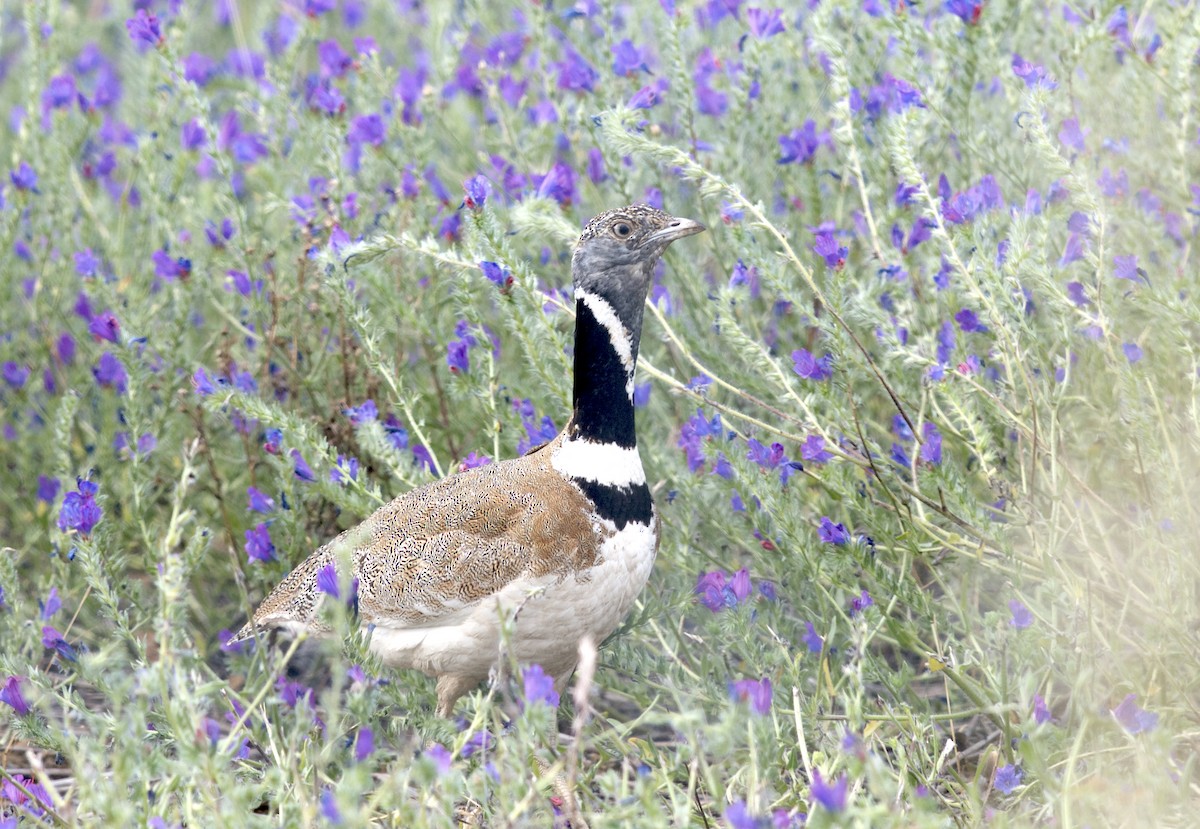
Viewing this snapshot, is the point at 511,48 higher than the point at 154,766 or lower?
higher

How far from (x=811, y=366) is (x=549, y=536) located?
68cm

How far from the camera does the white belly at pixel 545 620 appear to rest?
305cm

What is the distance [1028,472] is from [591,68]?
178 cm

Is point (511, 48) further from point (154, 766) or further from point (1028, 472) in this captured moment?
point (154, 766)

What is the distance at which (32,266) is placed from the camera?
4672 millimetres

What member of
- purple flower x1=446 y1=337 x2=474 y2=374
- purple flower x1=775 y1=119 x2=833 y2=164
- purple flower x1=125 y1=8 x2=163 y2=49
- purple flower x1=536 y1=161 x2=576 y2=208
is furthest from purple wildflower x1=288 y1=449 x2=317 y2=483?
purple flower x1=775 y1=119 x2=833 y2=164

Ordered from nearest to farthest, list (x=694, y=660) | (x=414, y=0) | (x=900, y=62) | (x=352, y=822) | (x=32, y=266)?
(x=352, y=822) → (x=694, y=660) → (x=900, y=62) → (x=32, y=266) → (x=414, y=0)

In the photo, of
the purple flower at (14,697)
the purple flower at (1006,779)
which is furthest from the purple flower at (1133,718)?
the purple flower at (14,697)

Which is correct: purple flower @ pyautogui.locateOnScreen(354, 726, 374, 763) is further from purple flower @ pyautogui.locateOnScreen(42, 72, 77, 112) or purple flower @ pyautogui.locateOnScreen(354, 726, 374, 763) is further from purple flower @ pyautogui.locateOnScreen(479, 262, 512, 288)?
purple flower @ pyautogui.locateOnScreen(42, 72, 77, 112)

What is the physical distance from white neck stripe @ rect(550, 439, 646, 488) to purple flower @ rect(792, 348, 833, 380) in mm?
406

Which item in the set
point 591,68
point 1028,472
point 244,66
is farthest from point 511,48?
point 1028,472

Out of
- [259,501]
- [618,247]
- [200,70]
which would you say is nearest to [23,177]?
[200,70]

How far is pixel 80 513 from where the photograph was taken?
122 inches

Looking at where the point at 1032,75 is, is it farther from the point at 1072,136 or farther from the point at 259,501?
the point at 259,501
